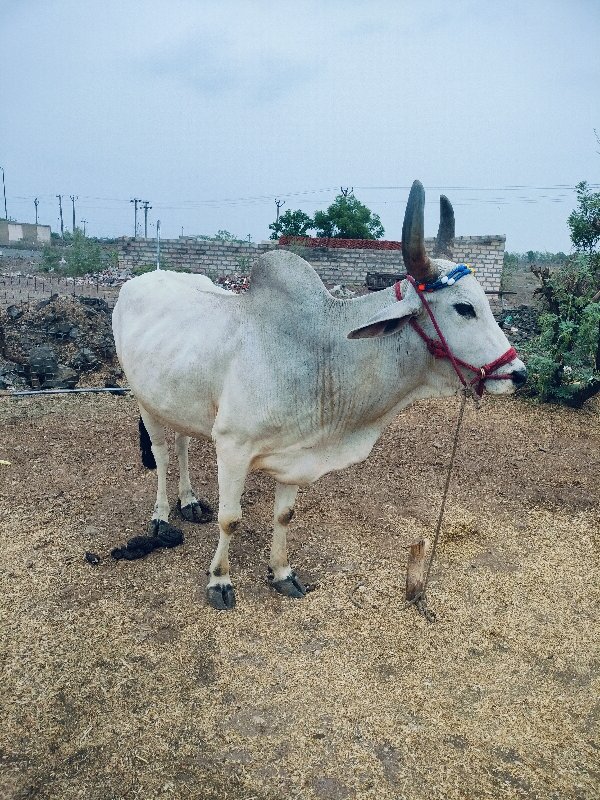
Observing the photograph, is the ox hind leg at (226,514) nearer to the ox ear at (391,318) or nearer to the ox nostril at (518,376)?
the ox ear at (391,318)

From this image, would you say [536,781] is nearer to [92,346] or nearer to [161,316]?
[161,316]

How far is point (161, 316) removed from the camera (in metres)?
3.84

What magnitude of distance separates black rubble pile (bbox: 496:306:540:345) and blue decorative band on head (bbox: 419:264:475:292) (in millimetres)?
8258

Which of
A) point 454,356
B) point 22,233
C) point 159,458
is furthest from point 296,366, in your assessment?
point 22,233

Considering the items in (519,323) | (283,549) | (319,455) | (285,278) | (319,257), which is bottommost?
(283,549)

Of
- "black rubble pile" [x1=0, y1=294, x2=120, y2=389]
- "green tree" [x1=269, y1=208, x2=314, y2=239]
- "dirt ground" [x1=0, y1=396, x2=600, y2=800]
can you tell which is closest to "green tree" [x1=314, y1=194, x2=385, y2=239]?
"green tree" [x1=269, y1=208, x2=314, y2=239]

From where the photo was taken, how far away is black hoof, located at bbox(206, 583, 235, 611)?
3684 mm

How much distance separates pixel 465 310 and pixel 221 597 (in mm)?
2181

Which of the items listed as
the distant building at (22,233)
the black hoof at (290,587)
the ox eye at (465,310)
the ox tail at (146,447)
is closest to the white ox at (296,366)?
the ox eye at (465,310)

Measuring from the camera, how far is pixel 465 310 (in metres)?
2.99

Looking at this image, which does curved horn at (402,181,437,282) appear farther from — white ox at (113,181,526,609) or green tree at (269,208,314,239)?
green tree at (269,208,314,239)

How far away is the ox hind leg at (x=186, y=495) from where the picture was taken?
4742 mm

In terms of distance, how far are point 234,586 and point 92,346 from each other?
633 cm

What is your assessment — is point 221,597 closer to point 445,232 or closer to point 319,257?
point 445,232
